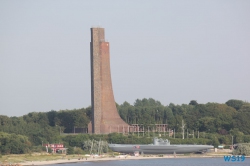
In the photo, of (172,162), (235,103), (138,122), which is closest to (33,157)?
(172,162)

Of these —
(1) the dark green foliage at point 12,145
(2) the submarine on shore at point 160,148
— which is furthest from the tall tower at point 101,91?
(1) the dark green foliage at point 12,145

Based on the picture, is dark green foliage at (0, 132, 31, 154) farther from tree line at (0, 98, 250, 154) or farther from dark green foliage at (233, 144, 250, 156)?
dark green foliage at (233, 144, 250, 156)

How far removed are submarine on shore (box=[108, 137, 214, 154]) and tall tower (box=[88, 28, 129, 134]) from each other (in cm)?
937

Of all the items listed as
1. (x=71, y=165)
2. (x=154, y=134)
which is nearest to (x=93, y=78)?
(x=154, y=134)

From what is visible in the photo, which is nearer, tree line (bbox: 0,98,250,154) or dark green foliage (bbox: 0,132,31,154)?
dark green foliage (bbox: 0,132,31,154)

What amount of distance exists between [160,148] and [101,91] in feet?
48.6

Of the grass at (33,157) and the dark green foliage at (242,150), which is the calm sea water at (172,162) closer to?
the dark green foliage at (242,150)

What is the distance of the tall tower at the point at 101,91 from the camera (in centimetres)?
11562

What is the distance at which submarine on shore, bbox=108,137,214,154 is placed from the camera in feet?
347

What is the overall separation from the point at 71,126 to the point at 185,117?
18.2 meters

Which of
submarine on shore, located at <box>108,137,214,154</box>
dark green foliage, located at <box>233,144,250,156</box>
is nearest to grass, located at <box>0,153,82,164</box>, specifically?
submarine on shore, located at <box>108,137,214,154</box>

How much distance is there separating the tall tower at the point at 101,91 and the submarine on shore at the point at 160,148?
937cm

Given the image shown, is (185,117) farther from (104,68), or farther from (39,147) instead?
(39,147)

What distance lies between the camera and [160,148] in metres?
106
